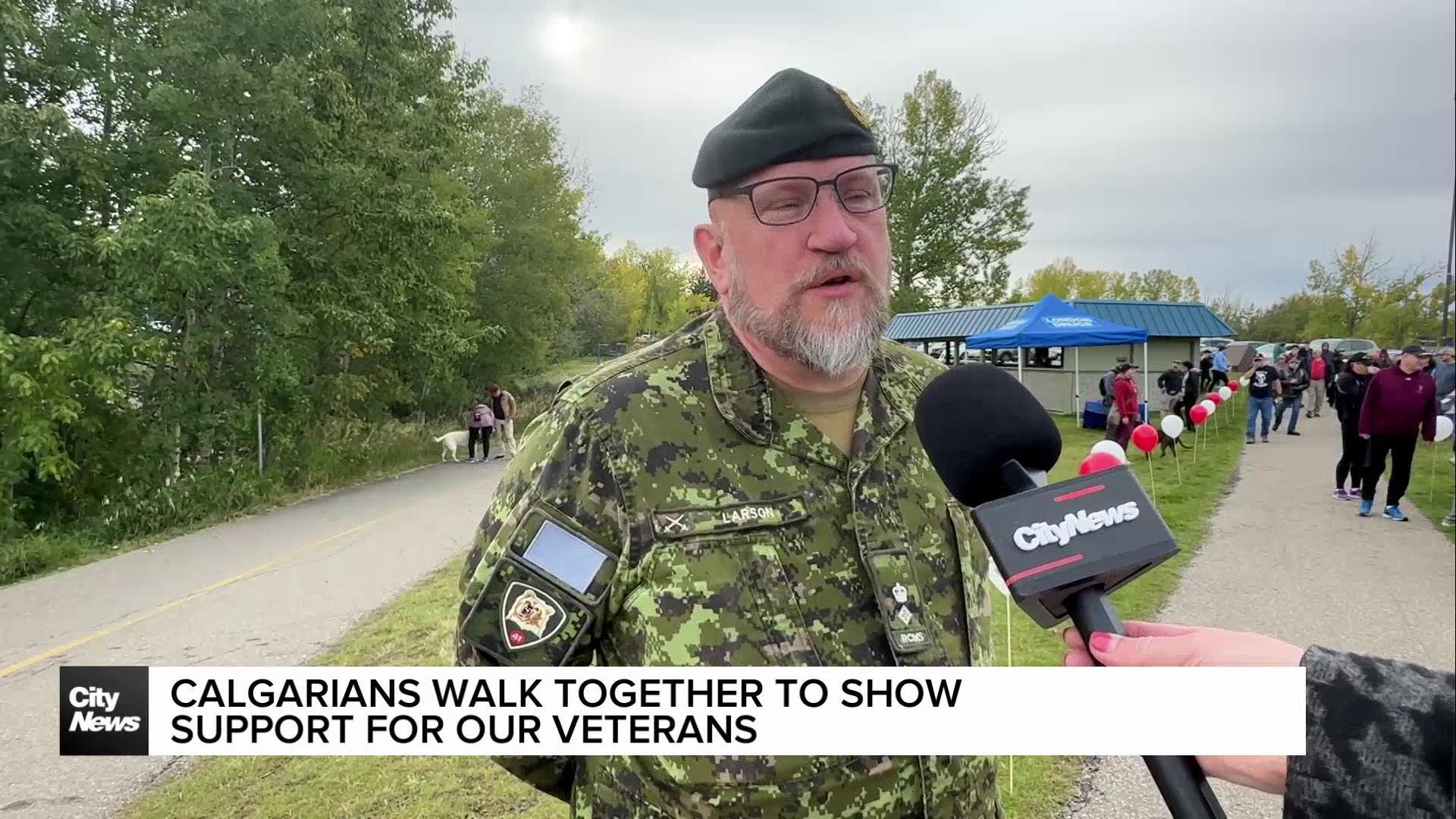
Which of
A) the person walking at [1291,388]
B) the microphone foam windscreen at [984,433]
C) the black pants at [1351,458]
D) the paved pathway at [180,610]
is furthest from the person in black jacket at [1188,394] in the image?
the paved pathway at [180,610]

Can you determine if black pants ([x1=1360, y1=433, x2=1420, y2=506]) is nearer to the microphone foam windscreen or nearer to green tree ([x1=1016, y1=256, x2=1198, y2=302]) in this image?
green tree ([x1=1016, y1=256, x2=1198, y2=302])

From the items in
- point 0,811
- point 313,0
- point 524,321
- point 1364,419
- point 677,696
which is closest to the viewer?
point 677,696

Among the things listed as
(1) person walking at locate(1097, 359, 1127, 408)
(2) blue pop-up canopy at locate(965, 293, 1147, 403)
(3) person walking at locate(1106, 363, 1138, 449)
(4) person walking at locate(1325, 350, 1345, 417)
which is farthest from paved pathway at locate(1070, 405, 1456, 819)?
(1) person walking at locate(1097, 359, 1127, 408)

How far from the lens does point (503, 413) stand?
12992 mm

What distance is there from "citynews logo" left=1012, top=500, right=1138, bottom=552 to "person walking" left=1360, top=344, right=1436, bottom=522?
572cm

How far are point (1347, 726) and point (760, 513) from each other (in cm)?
77

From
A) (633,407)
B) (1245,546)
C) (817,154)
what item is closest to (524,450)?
(633,407)

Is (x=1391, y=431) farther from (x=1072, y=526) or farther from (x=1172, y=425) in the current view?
(x=1072, y=526)

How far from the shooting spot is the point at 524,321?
56.6 ft

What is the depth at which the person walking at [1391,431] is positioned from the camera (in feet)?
16.5

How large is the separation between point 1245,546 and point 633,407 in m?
6.33

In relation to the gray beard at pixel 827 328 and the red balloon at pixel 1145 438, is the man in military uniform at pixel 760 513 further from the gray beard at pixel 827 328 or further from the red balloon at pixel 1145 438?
the red balloon at pixel 1145 438

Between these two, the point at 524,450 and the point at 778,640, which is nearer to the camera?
the point at 778,640

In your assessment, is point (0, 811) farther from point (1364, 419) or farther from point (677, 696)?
point (1364, 419)
